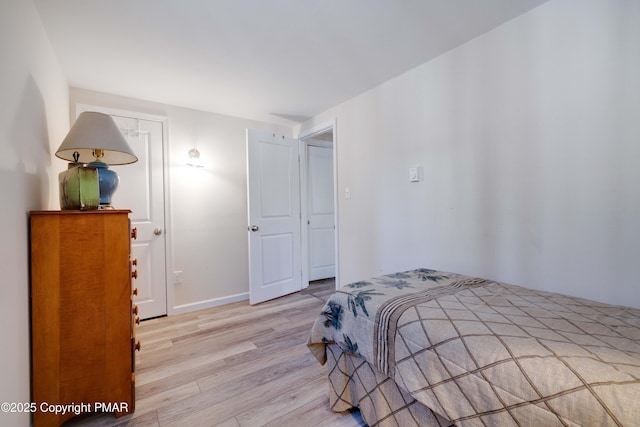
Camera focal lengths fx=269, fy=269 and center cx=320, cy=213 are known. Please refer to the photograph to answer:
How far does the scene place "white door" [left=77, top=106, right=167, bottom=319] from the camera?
2.62 m

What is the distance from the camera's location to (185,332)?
94.9 inches

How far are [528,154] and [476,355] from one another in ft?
4.28

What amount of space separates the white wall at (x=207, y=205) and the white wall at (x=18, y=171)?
1231 mm

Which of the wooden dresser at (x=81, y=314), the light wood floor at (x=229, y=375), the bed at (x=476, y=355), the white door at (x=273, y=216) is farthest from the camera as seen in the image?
the white door at (x=273, y=216)

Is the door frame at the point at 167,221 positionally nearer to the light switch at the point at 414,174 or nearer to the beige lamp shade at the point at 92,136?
the beige lamp shade at the point at 92,136

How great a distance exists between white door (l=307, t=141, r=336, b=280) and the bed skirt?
265 cm

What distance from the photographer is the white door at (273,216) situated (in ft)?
10.0

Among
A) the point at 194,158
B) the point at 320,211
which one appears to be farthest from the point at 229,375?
the point at 320,211

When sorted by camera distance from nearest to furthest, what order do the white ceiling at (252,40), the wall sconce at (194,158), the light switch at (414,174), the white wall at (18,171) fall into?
the white wall at (18,171)
the white ceiling at (252,40)
the light switch at (414,174)
the wall sconce at (194,158)

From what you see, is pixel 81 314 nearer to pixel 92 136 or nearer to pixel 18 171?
pixel 18 171

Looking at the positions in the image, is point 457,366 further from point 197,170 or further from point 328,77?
point 197,170

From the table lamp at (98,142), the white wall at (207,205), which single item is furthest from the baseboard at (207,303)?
the table lamp at (98,142)

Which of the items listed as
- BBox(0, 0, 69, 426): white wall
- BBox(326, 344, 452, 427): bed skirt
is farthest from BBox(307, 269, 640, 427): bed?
BBox(0, 0, 69, 426): white wall

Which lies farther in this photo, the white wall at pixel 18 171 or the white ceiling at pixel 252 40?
the white ceiling at pixel 252 40
